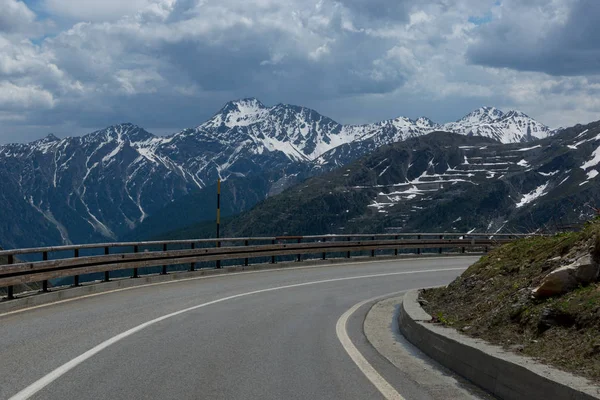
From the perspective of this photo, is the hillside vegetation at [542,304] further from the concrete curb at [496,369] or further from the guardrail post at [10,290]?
the guardrail post at [10,290]

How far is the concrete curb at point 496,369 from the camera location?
226 inches

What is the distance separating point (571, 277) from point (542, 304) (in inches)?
18.6

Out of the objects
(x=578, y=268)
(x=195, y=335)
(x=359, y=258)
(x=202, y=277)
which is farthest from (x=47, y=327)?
(x=359, y=258)

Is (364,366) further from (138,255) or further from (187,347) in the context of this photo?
(138,255)

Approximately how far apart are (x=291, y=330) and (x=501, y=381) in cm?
515

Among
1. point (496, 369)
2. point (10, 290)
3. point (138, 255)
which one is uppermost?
point (138, 255)

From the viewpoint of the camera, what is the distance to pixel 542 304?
852cm

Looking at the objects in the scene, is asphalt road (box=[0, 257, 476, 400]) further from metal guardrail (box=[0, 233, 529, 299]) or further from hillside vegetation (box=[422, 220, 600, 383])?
hillside vegetation (box=[422, 220, 600, 383])

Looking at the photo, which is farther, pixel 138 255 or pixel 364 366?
pixel 138 255

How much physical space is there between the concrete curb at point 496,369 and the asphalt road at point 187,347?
79 centimetres

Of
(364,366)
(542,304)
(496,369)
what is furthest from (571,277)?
(364,366)

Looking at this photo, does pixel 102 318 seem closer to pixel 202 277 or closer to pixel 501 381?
pixel 501 381

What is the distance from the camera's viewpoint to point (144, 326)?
11.6m

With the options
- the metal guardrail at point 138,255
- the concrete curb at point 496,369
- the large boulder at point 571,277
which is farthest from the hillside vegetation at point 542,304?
the metal guardrail at point 138,255
